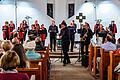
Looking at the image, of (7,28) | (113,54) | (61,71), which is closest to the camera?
(113,54)

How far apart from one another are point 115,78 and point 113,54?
2.00 ft

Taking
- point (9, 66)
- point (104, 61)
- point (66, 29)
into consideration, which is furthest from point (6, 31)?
point (9, 66)

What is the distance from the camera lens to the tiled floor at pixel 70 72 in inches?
360

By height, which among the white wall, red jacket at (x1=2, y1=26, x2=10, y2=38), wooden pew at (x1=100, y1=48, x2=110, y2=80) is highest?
the white wall

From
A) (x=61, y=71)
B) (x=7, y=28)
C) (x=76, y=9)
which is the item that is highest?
(x=76, y=9)

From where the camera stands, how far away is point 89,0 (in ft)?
66.9

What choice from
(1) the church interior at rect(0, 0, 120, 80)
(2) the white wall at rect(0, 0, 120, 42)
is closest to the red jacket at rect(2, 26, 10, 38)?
(1) the church interior at rect(0, 0, 120, 80)

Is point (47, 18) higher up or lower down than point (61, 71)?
higher up

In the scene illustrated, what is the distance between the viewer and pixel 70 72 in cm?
1007

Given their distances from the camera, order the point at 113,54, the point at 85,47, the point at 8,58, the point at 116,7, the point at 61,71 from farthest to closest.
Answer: the point at 116,7 → the point at 85,47 → the point at 61,71 → the point at 113,54 → the point at 8,58

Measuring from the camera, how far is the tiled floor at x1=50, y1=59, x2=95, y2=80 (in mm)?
9156

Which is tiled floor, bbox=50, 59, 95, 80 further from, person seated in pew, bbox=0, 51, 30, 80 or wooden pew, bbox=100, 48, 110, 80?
person seated in pew, bbox=0, 51, 30, 80

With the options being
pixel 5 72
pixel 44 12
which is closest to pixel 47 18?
pixel 44 12

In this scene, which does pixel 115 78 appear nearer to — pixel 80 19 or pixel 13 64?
pixel 13 64
